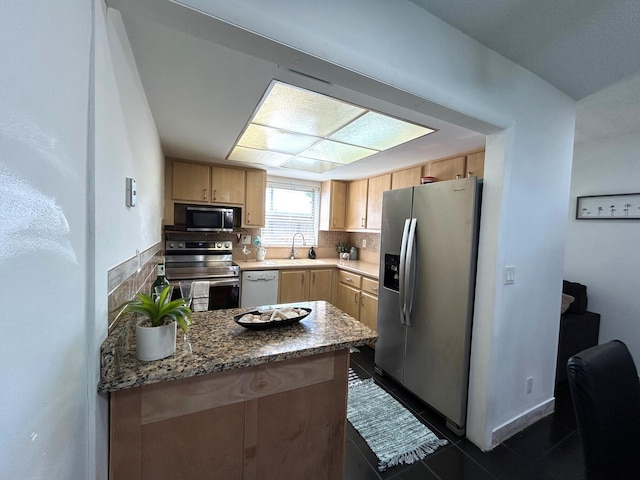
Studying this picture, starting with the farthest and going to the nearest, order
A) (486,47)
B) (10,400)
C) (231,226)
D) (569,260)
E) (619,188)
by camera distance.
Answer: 1. (231,226)
2. (569,260)
3. (619,188)
4. (486,47)
5. (10,400)

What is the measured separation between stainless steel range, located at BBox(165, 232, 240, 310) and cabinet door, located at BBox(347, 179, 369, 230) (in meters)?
1.82

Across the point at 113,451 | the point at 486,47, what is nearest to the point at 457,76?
the point at 486,47

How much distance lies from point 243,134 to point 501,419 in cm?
287

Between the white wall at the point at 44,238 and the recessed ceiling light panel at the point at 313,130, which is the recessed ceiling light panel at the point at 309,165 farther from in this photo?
the white wall at the point at 44,238

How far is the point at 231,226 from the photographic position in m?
3.36

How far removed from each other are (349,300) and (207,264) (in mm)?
1919

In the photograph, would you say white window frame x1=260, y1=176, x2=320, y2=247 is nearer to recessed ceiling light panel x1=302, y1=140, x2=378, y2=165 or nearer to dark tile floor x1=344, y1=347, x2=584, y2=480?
recessed ceiling light panel x1=302, y1=140, x2=378, y2=165

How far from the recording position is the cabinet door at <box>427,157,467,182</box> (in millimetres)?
2527

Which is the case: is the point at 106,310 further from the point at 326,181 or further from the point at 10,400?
the point at 326,181

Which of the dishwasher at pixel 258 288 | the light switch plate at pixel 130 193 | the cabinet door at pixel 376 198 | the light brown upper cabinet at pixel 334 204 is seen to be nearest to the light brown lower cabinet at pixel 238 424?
the light switch plate at pixel 130 193

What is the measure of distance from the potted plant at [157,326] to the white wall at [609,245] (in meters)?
3.74

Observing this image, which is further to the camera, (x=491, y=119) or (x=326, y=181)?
(x=326, y=181)

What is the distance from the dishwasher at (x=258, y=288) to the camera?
3.31m

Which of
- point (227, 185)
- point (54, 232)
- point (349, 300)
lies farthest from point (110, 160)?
point (349, 300)
